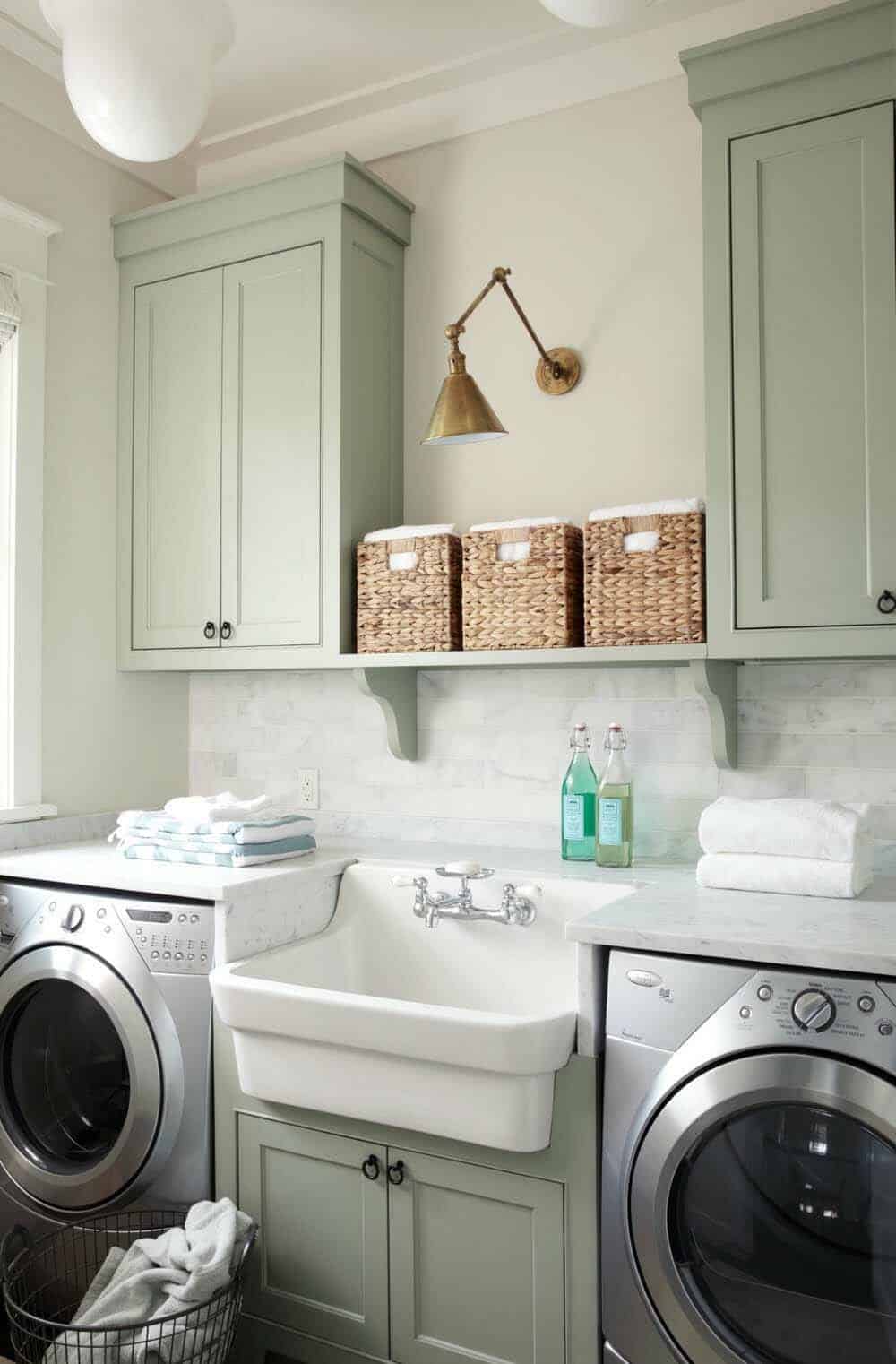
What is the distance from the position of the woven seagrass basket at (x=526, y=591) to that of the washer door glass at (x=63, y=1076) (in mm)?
1130

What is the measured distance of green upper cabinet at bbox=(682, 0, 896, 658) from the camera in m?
1.93

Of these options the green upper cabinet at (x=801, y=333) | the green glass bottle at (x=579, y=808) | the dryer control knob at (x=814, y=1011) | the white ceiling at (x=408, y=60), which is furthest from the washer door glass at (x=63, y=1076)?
the white ceiling at (x=408, y=60)

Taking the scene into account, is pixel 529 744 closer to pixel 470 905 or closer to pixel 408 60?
pixel 470 905

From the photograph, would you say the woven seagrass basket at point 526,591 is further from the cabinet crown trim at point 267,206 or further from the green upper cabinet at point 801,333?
the cabinet crown trim at point 267,206

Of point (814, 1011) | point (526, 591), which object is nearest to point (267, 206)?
point (526, 591)

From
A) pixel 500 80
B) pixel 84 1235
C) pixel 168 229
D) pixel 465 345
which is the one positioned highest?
pixel 500 80

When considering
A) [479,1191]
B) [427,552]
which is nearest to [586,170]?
[427,552]

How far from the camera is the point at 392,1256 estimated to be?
6.15 ft

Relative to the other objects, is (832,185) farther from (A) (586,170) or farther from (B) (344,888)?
(B) (344,888)

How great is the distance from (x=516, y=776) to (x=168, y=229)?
1.65 metres

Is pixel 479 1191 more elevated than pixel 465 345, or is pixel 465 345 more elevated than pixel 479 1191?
Answer: pixel 465 345

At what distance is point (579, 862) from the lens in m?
2.33

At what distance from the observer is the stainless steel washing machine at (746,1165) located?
4.87 ft

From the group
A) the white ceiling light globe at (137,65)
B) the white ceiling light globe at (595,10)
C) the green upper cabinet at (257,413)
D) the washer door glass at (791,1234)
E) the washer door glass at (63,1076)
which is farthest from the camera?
the green upper cabinet at (257,413)
